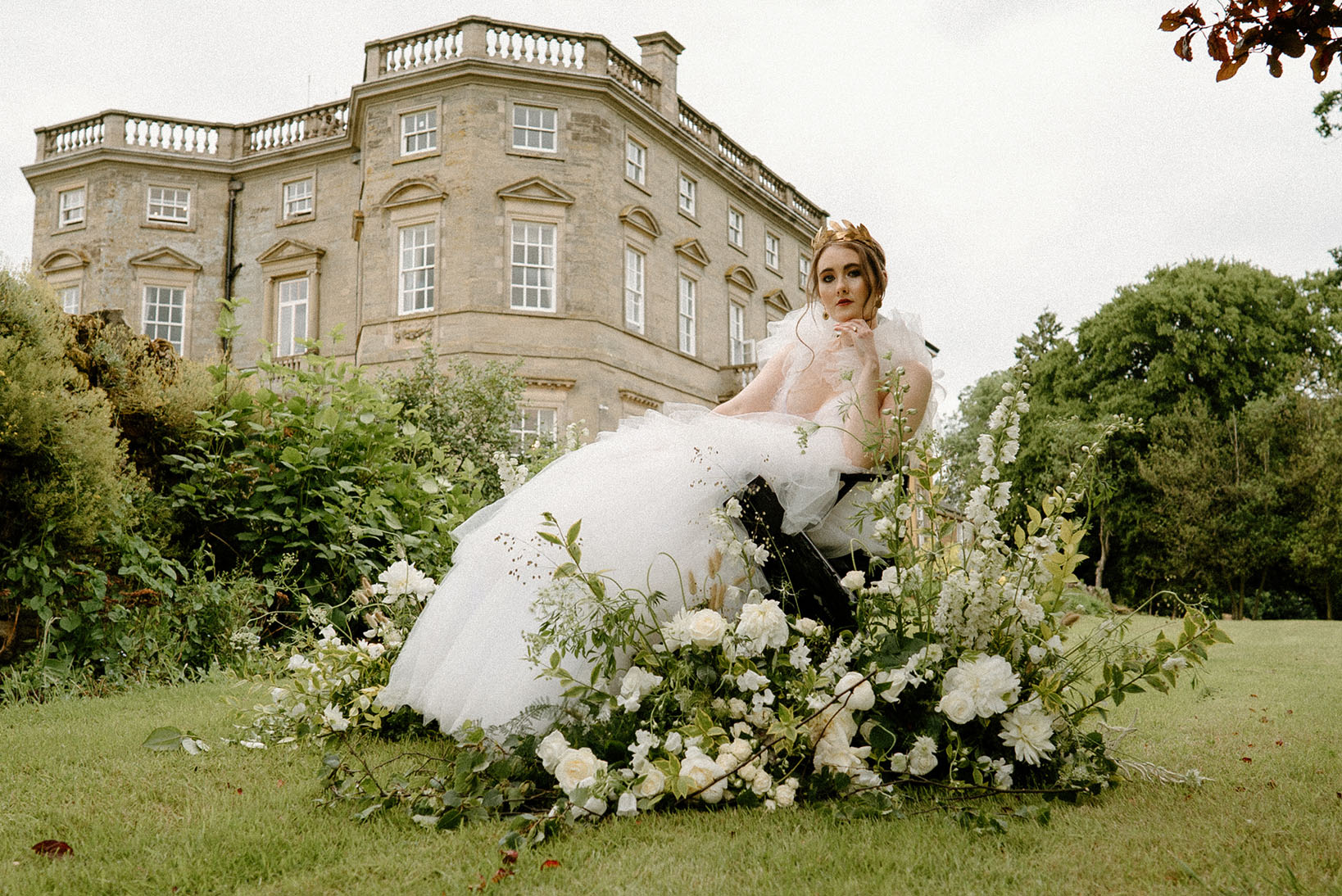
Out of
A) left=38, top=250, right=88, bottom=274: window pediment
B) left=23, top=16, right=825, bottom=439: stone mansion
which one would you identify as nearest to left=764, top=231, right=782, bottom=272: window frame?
left=23, top=16, right=825, bottom=439: stone mansion

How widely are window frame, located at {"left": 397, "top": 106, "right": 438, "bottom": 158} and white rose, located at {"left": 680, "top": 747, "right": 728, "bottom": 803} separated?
2041 centimetres

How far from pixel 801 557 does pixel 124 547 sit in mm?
3929

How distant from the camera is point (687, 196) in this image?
25031 mm

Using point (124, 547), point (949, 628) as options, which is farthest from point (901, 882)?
point (124, 547)

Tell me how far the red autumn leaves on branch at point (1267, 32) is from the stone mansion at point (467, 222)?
557 inches

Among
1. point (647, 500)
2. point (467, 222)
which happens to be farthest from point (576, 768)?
point (467, 222)

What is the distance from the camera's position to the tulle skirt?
3.29m

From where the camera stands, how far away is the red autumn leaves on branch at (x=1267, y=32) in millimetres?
2410

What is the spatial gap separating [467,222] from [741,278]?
9.28 m

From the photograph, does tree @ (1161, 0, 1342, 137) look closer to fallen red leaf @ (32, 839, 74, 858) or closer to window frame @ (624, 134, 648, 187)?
fallen red leaf @ (32, 839, 74, 858)

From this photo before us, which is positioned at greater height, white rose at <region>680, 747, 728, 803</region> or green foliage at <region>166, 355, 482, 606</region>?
green foliage at <region>166, 355, 482, 606</region>

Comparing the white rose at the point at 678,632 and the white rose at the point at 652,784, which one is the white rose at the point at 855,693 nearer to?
the white rose at the point at 678,632

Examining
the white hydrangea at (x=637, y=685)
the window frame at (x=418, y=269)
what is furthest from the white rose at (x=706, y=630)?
the window frame at (x=418, y=269)

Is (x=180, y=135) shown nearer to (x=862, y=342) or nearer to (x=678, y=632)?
(x=862, y=342)
